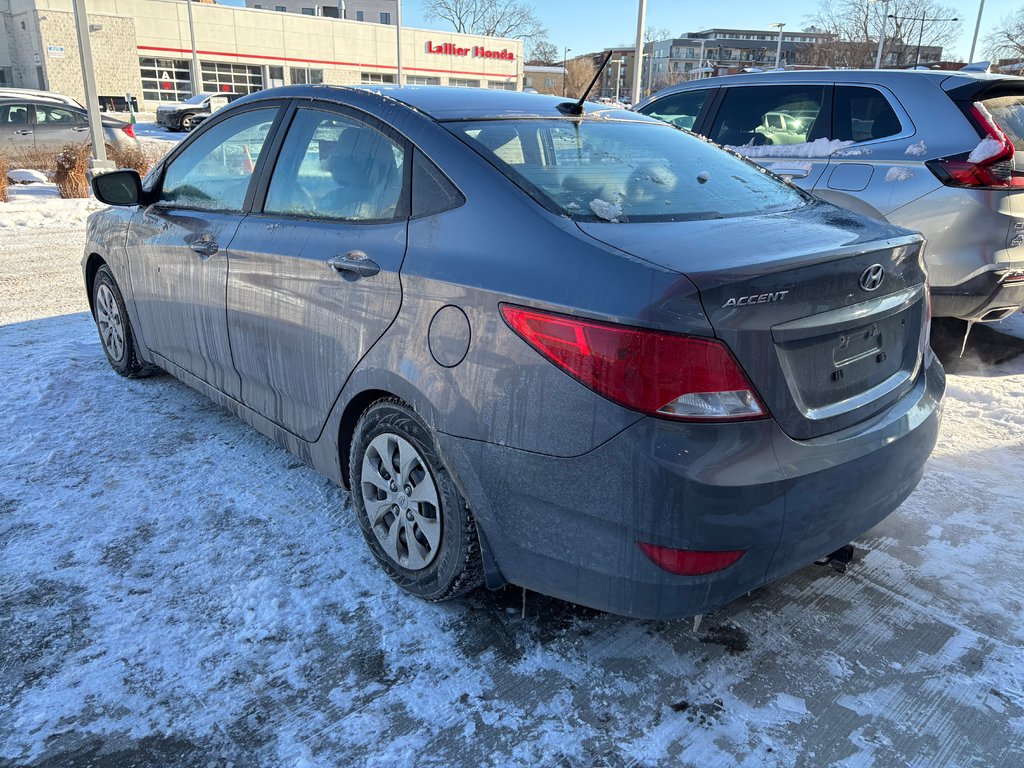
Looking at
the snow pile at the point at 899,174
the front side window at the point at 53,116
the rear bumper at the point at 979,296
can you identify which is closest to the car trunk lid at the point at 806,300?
the rear bumper at the point at 979,296

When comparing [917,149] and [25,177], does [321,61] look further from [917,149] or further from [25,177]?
[917,149]

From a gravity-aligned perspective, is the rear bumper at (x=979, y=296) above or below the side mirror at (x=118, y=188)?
below

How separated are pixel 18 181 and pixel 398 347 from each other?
47.5 feet

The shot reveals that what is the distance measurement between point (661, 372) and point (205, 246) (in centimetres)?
237

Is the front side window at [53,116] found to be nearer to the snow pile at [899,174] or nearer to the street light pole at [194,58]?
the snow pile at [899,174]

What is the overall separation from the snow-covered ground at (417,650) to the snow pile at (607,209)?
132cm

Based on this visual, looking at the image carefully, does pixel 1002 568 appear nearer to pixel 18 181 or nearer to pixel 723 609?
pixel 723 609

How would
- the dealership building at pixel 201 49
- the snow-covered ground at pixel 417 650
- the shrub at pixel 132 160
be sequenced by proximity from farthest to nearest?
the dealership building at pixel 201 49 < the shrub at pixel 132 160 < the snow-covered ground at pixel 417 650

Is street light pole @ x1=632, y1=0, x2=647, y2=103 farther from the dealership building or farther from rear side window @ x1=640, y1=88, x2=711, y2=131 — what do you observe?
the dealership building

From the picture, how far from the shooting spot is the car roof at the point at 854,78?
4828 mm

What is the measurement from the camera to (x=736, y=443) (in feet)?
6.18

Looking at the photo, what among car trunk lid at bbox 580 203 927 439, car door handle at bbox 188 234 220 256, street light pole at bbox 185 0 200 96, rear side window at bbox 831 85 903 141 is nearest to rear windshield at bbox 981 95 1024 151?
rear side window at bbox 831 85 903 141

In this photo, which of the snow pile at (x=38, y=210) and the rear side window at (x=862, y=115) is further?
the snow pile at (x=38, y=210)

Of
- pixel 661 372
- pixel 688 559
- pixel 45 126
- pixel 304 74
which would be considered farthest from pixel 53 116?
pixel 304 74
